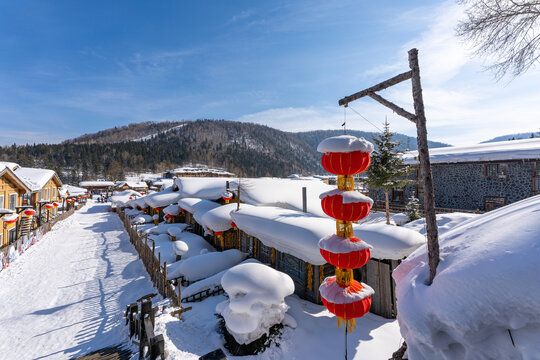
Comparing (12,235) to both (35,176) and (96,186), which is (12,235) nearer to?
(35,176)

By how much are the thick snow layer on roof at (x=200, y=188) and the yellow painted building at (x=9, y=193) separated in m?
12.3

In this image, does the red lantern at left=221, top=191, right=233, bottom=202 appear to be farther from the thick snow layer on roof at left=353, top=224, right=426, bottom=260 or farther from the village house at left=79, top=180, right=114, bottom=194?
the village house at left=79, top=180, right=114, bottom=194

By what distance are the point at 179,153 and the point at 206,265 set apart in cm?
12480

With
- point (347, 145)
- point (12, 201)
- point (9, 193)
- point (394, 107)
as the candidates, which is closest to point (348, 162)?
point (347, 145)

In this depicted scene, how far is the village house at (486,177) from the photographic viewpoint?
16.6m

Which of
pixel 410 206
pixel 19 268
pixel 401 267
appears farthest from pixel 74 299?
pixel 410 206

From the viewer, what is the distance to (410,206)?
53.6 ft

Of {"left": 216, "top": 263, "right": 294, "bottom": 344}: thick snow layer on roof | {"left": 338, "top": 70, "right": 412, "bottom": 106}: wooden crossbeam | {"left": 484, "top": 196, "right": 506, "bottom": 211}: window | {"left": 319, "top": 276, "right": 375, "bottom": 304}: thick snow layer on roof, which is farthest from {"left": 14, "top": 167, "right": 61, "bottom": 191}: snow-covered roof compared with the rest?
{"left": 484, "top": 196, "right": 506, "bottom": 211}: window

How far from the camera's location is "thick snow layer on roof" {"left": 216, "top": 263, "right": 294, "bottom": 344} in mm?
6492

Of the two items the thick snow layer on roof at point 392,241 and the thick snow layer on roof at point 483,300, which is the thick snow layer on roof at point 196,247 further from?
the thick snow layer on roof at point 483,300

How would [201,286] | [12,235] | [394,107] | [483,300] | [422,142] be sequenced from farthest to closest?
[12,235] < [201,286] < [394,107] < [422,142] < [483,300]

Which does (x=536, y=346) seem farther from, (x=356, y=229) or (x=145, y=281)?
(x=145, y=281)

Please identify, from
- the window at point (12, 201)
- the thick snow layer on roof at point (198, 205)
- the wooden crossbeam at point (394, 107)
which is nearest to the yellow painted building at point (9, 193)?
the window at point (12, 201)

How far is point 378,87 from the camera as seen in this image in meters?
4.62
